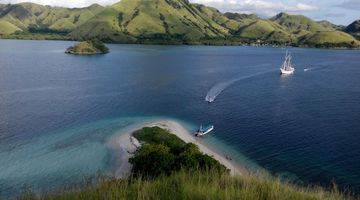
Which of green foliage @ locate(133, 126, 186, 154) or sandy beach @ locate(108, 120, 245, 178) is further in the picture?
green foliage @ locate(133, 126, 186, 154)

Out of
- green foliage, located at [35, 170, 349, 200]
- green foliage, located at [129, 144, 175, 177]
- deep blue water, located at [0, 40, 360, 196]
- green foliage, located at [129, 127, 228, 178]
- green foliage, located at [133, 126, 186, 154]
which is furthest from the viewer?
green foliage, located at [133, 126, 186, 154]

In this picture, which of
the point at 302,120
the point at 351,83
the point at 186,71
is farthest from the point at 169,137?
the point at 186,71

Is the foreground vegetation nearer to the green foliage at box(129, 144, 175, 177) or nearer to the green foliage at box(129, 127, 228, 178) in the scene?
the green foliage at box(129, 127, 228, 178)

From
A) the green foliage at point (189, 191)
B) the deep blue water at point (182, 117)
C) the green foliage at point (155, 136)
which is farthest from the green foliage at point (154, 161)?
the green foliage at point (189, 191)

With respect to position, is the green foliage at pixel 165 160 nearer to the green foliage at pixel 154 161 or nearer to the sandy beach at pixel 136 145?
the green foliage at pixel 154 161

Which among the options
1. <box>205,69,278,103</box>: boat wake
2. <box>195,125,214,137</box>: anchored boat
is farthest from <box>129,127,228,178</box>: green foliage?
<box>205,69,278,103</box>: boat wake
